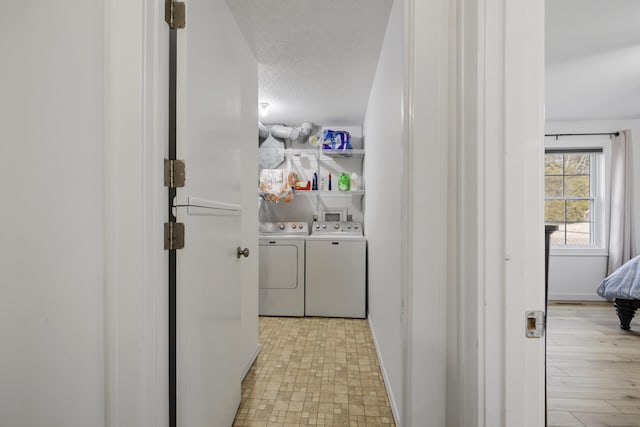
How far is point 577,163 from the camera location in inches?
178

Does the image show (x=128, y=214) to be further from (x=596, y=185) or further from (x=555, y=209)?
(x=596, y=185)

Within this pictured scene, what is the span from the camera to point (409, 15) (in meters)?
0.92

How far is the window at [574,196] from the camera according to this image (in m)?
4.48

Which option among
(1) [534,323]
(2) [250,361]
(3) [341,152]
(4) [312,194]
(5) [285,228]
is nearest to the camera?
(1) [534,323]

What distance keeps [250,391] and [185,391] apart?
1.01 meters

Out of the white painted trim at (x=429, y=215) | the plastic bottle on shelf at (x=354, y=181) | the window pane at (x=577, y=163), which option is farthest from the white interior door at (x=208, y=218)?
the window pane at (x=577, y=163)

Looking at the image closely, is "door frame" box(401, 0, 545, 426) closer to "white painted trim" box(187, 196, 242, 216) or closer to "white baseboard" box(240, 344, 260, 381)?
"white painted trim" box(187, 196, 242, 216)

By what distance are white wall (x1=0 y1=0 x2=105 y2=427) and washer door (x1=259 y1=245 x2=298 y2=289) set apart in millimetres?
2514

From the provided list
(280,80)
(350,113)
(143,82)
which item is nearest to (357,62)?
(280,80)

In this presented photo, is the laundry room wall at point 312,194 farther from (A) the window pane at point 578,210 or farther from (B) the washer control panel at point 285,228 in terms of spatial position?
(A) the window pane at point 578,210

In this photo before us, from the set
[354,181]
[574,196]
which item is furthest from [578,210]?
[354,181]

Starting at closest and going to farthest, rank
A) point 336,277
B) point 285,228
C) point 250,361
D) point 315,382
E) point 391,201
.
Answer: point 391,201 → point 315,382 → point 250,361 → point 336,277 → point 285,228

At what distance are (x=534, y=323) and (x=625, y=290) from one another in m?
3.54

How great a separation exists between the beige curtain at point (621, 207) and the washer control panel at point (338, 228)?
11.0 ft
